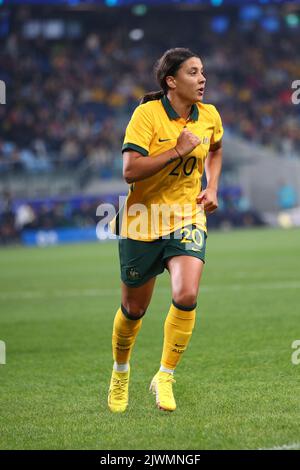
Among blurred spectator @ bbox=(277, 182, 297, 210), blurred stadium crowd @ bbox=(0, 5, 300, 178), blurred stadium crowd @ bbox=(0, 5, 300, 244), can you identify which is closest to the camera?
blurred stadium crowd @ bbox=(0, 5, 300, 244)

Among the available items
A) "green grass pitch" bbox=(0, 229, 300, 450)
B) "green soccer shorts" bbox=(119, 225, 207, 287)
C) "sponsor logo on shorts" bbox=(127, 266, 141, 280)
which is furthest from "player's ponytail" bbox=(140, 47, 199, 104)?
"green grass pitch" bbox=(0, 229, 300, 450)

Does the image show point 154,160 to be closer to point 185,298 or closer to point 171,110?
point 171,110

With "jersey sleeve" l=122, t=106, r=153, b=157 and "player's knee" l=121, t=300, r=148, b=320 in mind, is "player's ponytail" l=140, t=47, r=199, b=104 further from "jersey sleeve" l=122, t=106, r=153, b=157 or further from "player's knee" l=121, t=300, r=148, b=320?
"player's knee" l=121, t=300, r=148, b=320

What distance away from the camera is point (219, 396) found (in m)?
5.87

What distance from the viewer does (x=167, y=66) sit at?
19.0 feet

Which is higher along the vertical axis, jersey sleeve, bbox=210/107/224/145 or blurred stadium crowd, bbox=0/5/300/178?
jersey sleeve, bbox=210/107/224/145

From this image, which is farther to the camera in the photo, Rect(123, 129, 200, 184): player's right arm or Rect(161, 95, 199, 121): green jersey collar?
Rect(161, 95, 199, 121): green jersey collar

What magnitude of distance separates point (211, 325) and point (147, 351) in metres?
1.60

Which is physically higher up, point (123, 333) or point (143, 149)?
point (143, 149)

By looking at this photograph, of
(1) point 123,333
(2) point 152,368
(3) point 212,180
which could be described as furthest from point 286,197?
(1) point 123,333

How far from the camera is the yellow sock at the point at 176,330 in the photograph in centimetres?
558

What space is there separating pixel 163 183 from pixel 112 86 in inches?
1261

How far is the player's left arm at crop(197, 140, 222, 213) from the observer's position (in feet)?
18.9

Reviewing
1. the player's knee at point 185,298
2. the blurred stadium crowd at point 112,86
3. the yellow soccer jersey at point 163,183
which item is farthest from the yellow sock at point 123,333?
the blurred stadium crowd at point 112,86
